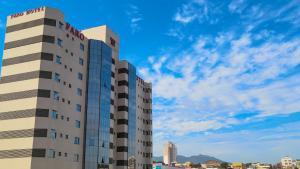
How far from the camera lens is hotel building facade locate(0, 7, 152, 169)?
261ft

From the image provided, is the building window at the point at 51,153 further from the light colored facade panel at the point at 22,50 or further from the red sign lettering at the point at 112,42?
the red sign lettering at the point at 112,42

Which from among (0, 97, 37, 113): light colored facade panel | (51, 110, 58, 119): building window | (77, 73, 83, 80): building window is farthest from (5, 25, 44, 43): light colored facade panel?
(51, 110, 58, 119): building window

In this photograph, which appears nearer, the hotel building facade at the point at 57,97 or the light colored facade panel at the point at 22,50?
the hotel building facade at the point at 57,97

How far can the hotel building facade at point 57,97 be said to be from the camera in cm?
7969

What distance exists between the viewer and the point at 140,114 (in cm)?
12825

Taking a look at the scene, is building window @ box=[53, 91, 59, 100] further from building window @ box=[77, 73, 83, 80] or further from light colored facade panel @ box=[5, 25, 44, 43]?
light colored facade panel @ box=[5, 25, 44, 43]

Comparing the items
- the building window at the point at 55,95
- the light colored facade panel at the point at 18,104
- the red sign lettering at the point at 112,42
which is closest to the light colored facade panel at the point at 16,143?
the light colored facade panel at the point at 18,104

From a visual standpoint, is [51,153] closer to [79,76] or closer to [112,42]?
[79,76]

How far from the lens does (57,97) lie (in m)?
83.8

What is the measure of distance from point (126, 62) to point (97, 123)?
85.7ft

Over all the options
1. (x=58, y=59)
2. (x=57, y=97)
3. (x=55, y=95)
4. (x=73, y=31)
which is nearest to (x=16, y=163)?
(x=57, y=97)

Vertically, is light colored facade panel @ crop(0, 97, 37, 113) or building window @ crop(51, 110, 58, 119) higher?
light colored facade panel @ crop(0, 97, 37, 113)

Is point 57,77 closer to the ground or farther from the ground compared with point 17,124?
farther from the ground

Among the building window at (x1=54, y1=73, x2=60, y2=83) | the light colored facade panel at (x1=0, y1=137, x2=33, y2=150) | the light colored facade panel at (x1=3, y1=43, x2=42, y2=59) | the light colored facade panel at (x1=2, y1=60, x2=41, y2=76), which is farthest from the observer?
the light colored facade panel at (x1=3, y1=43, x2=42, y2=59)
